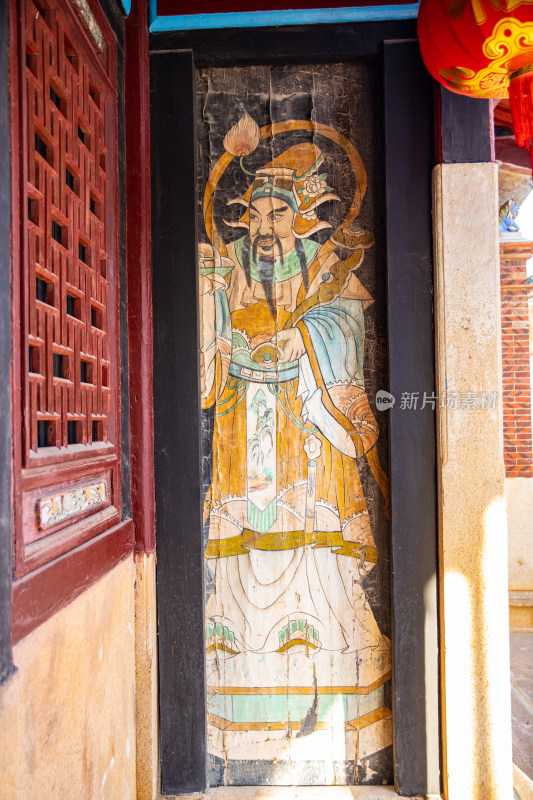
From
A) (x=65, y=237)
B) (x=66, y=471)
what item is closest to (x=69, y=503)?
(x=66, y=471)

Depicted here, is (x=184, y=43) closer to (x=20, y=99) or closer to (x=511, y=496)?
(x=20, y=99)

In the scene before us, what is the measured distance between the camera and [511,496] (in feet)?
15.1

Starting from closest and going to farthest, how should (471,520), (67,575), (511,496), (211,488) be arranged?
(67,575)
(471,520)
(211,488)
(511,496)

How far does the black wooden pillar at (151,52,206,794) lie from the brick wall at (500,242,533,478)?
11.9ft

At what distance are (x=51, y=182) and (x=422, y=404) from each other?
1397mm

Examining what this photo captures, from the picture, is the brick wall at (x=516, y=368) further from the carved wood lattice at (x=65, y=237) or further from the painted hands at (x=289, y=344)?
the carved wood lattice at (x=65, y=237)

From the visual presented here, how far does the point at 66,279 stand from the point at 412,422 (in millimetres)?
1273

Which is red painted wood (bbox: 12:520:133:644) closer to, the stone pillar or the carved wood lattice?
the carved wood lattice

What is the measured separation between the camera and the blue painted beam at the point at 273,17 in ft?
6.46

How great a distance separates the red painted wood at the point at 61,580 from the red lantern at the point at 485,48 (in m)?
1.70

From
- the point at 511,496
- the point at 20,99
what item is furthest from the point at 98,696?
the point at 511,496

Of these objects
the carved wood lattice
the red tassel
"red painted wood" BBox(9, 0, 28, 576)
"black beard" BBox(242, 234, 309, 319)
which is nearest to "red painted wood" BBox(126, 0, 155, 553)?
the carved wood lattice

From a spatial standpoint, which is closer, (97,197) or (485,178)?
(97,197)

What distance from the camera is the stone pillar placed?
1879mm
